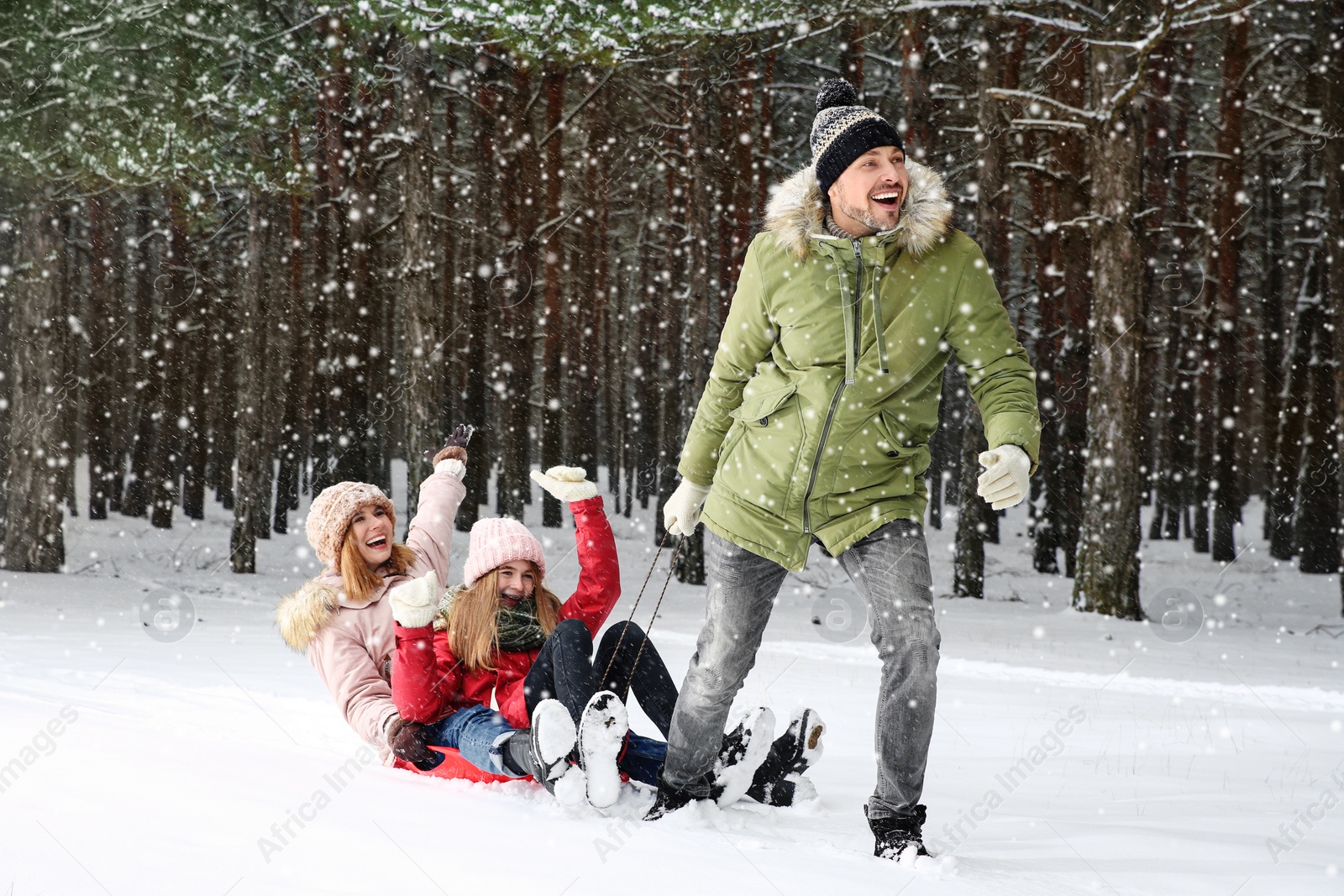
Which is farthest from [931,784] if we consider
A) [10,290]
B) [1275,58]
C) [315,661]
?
[1275,58]

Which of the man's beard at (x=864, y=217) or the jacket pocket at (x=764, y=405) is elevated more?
the man's beard at (x=864, y=217)

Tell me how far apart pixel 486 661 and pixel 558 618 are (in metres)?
0.38

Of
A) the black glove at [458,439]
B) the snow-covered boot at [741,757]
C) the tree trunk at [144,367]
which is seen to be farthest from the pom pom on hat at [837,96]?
the tree trunk at [144,367]

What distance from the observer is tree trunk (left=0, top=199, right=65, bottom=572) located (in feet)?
36.7

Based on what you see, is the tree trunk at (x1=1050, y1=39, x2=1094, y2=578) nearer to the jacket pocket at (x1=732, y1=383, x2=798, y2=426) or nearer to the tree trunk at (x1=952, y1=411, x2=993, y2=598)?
the tree trunk at (x1=952, y1=411, x2=993, y2=598)

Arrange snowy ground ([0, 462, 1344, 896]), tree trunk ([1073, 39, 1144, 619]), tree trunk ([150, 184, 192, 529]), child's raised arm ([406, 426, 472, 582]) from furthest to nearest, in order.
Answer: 1. tree trunk ([150, 184, 192, 529])
2. tree trunk ([1073, 39, 1144, 619])
3. child's raised arm ([406, 426, 472, 582])
4. snowy ground ([0, 462, 1344, 896])

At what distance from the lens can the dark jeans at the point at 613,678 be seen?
131 inches

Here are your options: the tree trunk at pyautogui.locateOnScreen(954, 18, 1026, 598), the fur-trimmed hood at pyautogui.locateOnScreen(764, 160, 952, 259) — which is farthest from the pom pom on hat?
the tree trunk at pyautogui.locateOnScreen(954, 18, 1026, 598)

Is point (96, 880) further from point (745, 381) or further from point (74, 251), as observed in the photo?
point (74, 251)

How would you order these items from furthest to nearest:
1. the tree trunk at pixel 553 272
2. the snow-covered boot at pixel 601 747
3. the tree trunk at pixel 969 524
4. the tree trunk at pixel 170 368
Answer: the tree trunk at pixel 170 368 → the tree trunk at pixel 553 272 → the tree trunk at pixel 969 524 → the snow-covered boot at pixel 601 747

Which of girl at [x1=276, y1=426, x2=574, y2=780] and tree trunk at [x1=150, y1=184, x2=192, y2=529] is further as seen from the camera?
tree trunk at [x1=150, y1=184, x2=192, y2=529]

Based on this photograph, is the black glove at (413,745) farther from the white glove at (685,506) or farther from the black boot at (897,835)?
the black boot at (897,835)

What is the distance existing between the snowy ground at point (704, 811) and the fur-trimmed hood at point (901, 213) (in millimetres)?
1658

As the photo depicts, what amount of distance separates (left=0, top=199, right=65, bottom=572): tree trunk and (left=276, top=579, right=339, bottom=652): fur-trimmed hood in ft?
30.4
